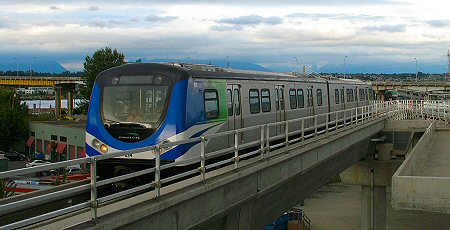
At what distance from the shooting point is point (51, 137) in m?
67.1

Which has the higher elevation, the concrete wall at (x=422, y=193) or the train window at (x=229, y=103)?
the train window at (x=229, y=103)

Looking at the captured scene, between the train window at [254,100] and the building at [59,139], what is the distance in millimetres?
42310

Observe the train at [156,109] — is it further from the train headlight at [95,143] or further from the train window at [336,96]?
the train window at [336,96]

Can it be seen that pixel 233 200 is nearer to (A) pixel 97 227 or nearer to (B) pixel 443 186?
(A) pixel 97 227

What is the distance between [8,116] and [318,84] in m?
55.7

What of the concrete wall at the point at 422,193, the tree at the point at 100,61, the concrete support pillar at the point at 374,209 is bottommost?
the concrete support pillar at the point at 374,209

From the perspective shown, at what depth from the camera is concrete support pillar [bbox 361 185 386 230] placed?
35.6 m

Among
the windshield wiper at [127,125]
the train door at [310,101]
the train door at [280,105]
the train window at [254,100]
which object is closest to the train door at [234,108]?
the train window at [254,100]

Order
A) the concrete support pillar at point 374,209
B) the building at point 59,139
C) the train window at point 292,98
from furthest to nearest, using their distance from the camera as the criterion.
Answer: the building at point 59,139, the concrete support pillar at point 374,209, the train window at point 292,98

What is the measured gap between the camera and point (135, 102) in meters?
13.0

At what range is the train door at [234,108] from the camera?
15.5 meters

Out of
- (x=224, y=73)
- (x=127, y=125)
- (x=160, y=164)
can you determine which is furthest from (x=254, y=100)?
(x=160, y=164)

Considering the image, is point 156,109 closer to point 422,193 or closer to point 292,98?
point 422,193

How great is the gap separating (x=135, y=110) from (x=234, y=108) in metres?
3.76
